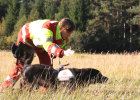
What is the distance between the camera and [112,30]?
34031 mm

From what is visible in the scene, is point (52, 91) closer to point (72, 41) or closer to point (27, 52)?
point (27, 52)

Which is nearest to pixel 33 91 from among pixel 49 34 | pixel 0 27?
pixel 49 34

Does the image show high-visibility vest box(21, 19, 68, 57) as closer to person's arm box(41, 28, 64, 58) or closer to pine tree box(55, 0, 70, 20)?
person's arm box(41, 28, 64, 58)

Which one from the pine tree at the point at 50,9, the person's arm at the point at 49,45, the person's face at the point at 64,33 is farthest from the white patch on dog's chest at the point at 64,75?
the pine tree at the point at 50,9

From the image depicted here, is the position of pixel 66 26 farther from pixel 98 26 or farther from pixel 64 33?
pixel 98 26

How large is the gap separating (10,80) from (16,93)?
55 cm

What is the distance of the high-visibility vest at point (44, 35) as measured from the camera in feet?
8.34

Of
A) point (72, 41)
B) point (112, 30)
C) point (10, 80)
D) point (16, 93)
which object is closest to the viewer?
point (16, 93)

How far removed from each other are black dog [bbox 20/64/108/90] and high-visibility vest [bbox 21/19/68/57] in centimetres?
34

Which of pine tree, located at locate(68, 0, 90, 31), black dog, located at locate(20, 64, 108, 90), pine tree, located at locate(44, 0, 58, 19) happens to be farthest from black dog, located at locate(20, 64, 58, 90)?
pine tree, located at locate(44, 0, 58, 19)

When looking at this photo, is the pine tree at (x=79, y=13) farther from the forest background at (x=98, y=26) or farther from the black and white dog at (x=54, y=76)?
the black and white dog at (x=54, y=76)

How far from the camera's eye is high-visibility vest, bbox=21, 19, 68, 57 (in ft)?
8.34

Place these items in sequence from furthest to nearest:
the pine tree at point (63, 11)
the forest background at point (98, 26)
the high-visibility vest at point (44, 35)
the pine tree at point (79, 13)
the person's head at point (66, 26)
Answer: the pine tree at point (63, 11) < the pine tree at point (79, 13) < the forest background at point (98, 26) < the person's head at point (66, 26) < the high-visibility vest at point (44, 35)

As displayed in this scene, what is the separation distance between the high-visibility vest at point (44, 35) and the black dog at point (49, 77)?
338 millimetres
